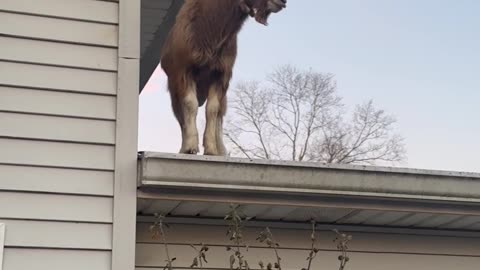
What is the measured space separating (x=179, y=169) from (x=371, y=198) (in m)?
0.94

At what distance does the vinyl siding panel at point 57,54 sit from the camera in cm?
343

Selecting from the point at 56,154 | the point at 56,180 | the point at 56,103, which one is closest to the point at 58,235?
the point at 56,180

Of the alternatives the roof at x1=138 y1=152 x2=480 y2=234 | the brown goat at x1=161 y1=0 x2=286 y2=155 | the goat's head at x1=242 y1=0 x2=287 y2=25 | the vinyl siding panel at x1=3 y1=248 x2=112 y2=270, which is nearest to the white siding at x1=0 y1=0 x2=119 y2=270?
the vinyl siding panel at x1=3 y1=248 x2=112 y2=270

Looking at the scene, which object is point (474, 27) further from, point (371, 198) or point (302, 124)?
point (371, 198)

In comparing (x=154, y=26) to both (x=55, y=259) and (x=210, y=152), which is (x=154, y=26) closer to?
(x=210, y=152)

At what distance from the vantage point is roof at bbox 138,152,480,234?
3.36 m

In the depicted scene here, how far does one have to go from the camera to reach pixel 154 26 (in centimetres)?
527

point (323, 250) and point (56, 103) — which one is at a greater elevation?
point (56, 103)

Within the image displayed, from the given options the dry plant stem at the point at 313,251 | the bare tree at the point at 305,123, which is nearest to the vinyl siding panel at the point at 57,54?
the dry plant stem at the point at 313,251

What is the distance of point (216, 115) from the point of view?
4031 mm

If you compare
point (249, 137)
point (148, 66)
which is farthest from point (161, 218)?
point (249, 137)

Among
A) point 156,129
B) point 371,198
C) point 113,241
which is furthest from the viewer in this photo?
point 156,129

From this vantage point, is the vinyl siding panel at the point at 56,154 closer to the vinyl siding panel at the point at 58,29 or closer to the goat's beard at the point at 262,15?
the vinyl siding panel at the point at 58,29

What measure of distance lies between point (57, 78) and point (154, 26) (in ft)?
6.22
